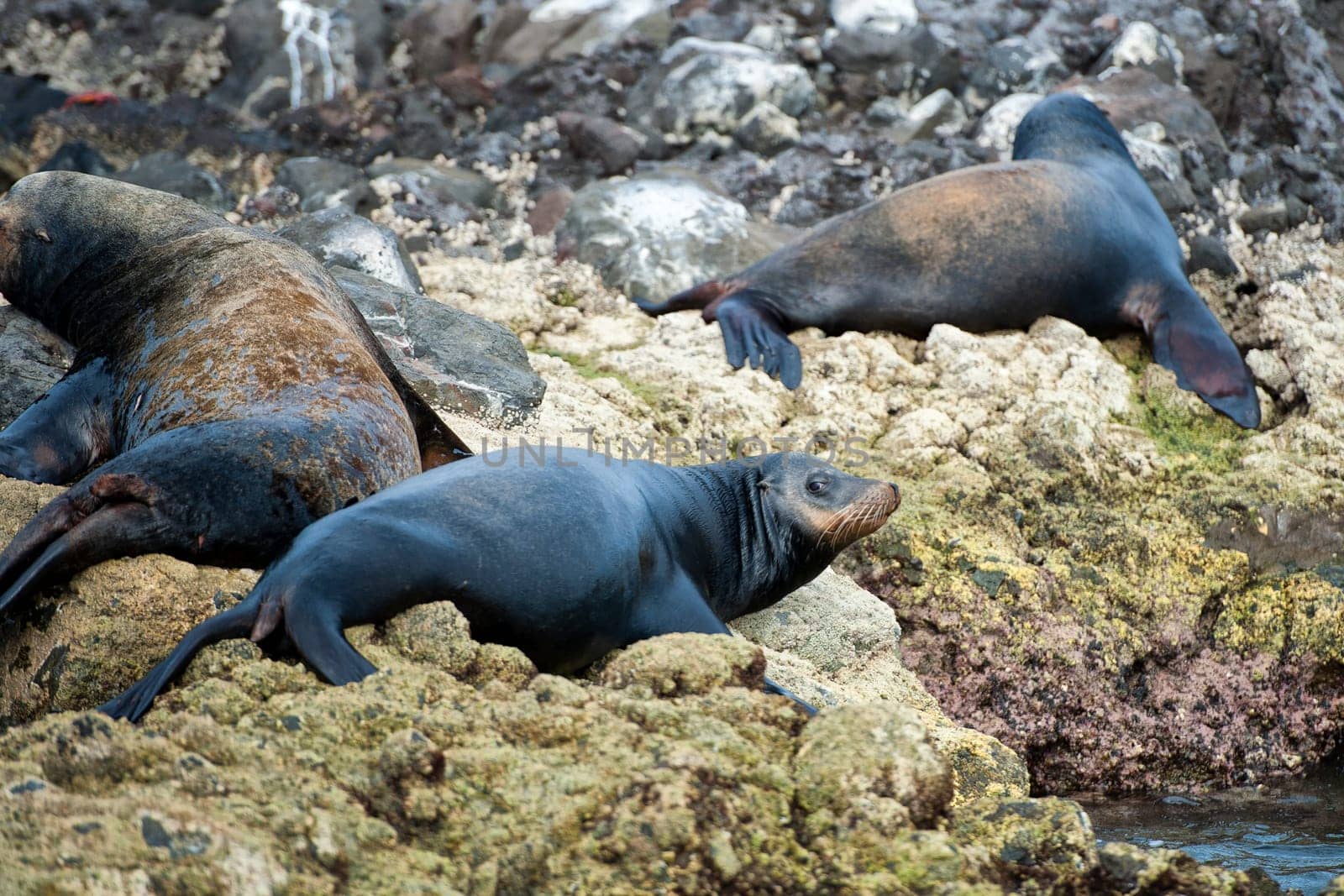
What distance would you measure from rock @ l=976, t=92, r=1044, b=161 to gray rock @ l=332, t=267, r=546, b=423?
17.2ft

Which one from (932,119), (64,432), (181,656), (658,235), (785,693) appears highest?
(181,656)

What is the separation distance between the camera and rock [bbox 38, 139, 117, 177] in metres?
9.36

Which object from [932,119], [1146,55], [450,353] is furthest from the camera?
[1146,55]

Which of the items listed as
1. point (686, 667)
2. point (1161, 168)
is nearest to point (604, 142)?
point (1161, 168)

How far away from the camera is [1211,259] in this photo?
7.80 metres

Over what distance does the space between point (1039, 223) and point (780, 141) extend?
3.14 m

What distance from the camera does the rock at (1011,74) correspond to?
36.7 feet

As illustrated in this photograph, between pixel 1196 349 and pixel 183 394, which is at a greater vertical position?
pixel 183 394

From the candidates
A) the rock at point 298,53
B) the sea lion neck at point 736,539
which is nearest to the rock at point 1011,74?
the rock at point 298,53

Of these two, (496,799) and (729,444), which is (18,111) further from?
(496,799)

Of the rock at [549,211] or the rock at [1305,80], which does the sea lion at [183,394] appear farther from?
the rock at [1305,80]

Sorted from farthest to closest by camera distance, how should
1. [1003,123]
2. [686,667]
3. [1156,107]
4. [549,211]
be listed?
[1003,123], [1156,107], [549,211], [686,667]

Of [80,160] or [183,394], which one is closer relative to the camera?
[183,394]

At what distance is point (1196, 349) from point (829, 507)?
116 inches
